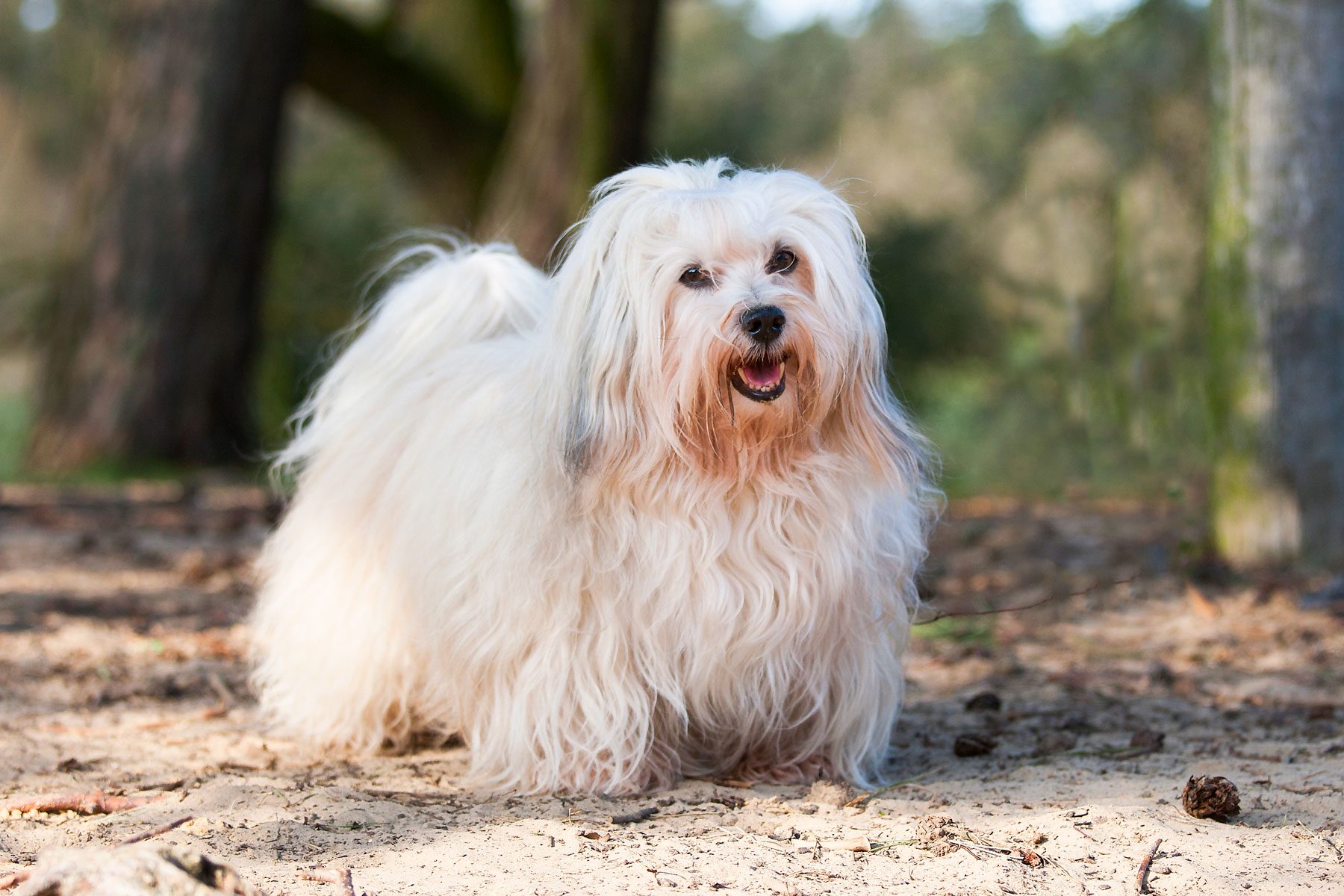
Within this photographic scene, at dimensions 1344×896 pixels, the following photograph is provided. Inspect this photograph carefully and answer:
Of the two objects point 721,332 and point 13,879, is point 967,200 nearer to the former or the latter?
point 721,332

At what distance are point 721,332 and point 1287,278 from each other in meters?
3.16

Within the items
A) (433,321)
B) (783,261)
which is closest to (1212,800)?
(783,261)

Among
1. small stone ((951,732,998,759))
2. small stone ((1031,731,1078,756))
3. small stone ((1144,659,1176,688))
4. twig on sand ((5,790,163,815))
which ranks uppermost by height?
small stone ((1144,659,1176,688))

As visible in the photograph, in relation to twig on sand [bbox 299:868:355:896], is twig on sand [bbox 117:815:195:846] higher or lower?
lower

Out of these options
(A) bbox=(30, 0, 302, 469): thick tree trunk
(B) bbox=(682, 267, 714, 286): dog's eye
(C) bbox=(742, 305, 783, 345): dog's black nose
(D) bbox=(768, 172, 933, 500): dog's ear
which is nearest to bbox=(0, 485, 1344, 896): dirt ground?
(D) bbox=(768, 172, 933, 500): dog's ear

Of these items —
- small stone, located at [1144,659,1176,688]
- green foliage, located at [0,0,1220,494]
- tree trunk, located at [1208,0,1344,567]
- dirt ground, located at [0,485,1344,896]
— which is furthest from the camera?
green foliage, located at [0,0,1220,494]

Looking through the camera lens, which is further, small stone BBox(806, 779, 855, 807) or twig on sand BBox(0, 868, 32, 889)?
small stone BBox(806, 779, 855, 807)

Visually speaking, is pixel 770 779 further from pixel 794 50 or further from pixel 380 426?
pixel 794 50

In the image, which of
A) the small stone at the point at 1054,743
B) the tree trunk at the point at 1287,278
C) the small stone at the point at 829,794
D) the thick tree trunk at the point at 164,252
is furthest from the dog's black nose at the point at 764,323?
the thick tree trunk at the point at 164,252

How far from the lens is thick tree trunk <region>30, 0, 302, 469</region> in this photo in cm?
887

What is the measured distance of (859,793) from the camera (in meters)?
3.22

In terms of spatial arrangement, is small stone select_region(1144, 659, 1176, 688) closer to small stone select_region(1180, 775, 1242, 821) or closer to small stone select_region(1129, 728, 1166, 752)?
small stone select_region(1129, 728, 1166, 752)

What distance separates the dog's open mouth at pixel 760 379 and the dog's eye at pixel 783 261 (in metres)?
0.24

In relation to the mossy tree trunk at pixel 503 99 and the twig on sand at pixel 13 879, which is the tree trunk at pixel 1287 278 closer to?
the twig on sand at pixel 13 879
